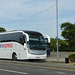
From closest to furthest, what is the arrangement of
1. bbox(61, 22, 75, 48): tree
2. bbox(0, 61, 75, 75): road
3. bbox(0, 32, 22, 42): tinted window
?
bbox(0, 61, 75, 75): road, bbox(0, 32, 22, 42): tinted window, bbox(61, 22, 75, 48): tree

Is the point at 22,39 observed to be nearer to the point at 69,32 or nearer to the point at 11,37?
the point at 11,37

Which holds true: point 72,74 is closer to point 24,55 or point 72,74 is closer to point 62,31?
point 24,55

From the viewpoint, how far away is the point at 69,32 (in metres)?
83.1

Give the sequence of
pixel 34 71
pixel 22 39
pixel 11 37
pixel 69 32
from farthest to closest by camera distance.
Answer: pixel 69 32
pixel 11 37
pixel 22 39
pixel 34 71

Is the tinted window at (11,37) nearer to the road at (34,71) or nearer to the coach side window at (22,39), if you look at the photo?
the coach side window at (22,39)

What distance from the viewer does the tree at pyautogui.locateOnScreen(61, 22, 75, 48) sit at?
272 ft

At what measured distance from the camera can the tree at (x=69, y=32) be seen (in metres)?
83.0

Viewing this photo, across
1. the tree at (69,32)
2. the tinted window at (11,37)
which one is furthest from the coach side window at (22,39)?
the tree at (69,32)

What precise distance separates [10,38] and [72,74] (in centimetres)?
1654

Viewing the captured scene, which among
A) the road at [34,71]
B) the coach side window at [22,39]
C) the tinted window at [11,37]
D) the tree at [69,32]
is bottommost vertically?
the road at [34,71]

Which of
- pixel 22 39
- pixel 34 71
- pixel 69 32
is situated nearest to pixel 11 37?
pixel 22 39

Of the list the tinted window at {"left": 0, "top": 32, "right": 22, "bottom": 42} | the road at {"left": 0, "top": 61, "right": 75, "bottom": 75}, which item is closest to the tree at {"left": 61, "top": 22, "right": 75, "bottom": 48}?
the tinted window at {"left": 0, "top": 32, "right": 22, "bottom": 42}

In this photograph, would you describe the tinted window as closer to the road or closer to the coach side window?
the coach side window

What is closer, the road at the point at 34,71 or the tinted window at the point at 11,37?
the road at the point at 34,71
